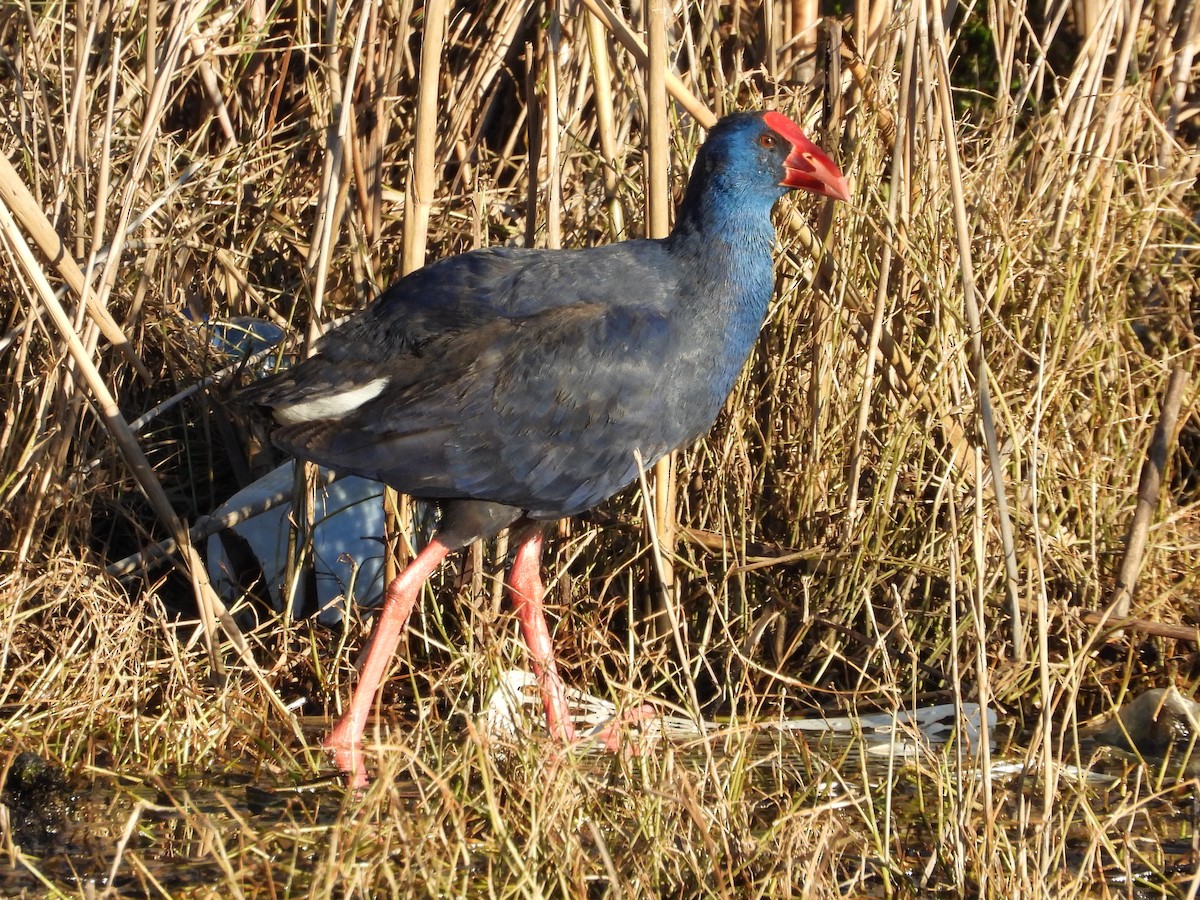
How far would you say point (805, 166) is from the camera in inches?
106

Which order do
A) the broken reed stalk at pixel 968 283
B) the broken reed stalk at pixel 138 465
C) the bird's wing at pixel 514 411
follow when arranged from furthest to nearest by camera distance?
the bird's wing at pixel 514 411, the broken reed stalk at pixel 138 465, the broken reed stalk at pixel 968 283

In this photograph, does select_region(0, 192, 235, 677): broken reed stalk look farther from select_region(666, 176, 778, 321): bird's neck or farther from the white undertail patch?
select_region(666, 176, 778, 321): bird's neck

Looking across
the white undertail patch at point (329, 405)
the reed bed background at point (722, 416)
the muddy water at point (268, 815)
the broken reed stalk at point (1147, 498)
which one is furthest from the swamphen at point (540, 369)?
the broken reed stalk at point (1147, 498)

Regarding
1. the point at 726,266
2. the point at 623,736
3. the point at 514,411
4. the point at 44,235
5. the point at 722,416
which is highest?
the point at 44,235

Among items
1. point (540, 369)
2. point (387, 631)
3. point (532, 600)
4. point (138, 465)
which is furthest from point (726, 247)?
point (138, 465)

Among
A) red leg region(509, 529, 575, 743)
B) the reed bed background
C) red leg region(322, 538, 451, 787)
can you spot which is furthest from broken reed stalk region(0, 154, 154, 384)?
red leg region(509, 529, 575, 743)

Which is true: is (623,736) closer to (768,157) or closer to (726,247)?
(726,247)

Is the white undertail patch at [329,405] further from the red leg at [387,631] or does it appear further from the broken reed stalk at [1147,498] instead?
the broken reed stalk at [1147,498]

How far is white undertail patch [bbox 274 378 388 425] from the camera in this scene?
2514 mm

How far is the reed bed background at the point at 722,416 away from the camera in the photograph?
2.41m

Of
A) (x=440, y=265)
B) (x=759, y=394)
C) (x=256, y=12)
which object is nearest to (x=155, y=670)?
(x=440, y=265)

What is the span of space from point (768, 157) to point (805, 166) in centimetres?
7

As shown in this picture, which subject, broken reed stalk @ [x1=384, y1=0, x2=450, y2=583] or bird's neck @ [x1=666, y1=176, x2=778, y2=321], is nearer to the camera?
Result: broken reed stalk @ [x1=384, y1=0, x2=450, y2=583]

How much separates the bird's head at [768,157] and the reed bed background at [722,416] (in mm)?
120
